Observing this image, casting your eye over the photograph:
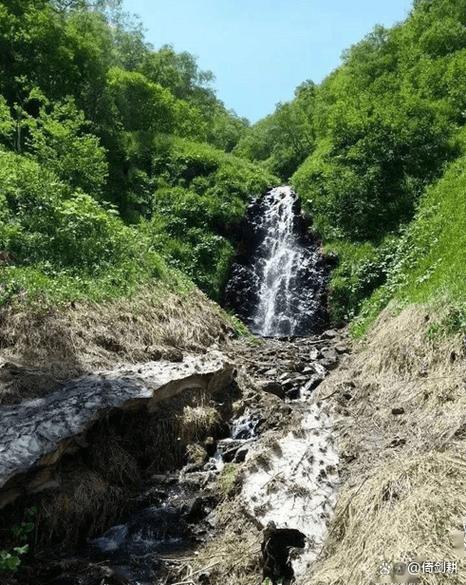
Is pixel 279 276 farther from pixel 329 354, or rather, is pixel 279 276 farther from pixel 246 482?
pixel 246 482

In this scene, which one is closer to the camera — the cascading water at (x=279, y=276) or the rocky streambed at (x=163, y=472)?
the rocky streambed at (x=163, y=472)

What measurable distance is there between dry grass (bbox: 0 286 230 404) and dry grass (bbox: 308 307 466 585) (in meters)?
3.54

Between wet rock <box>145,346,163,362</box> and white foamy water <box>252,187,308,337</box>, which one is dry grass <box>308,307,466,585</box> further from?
white foamy water <box>252,187,308,337</box>

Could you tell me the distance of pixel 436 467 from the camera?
4.75 meters

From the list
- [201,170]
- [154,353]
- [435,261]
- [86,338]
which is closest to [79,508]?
[86,338]

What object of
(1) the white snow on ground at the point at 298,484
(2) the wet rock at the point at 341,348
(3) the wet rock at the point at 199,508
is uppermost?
(2) the wet rock at the point at 341,348

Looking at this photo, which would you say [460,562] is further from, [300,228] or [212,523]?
[300,228]

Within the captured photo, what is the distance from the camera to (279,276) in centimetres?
1934

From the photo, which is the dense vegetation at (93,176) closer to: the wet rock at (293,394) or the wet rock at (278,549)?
the wet rock at (293,394)

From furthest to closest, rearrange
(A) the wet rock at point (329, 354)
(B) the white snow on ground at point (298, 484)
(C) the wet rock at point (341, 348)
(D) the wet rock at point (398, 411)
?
1. (C) the wet rock at point (341, 348)
2. (A) the wet rock at point (329, 354)
3. (D) the wet rock at point (398, 411)
4. (B) the white snow on ground at point (298, 484)

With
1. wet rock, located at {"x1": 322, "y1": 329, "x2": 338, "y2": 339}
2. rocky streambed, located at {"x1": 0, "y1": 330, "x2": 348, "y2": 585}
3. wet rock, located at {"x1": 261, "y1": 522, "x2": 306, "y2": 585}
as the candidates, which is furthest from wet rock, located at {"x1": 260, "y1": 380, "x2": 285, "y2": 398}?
wet rock, located at {"x1": 261, "y1": 522, "x2": 306, "y2": 585}

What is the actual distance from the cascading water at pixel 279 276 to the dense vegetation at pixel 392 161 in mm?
769

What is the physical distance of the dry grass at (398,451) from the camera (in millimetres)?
4062

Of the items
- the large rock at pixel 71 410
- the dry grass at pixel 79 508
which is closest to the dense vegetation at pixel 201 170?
the large rock at pixel 71 410
